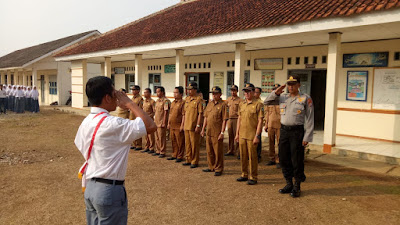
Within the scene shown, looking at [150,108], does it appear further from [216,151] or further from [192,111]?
[216,151]

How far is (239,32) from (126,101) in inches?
257

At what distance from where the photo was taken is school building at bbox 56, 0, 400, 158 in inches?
256

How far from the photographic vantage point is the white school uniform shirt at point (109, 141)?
6.47 ft

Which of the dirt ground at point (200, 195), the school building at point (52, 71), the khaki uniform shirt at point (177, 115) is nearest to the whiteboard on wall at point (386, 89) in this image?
the dirt ground at point (200, 195)

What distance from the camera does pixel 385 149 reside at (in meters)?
6.84

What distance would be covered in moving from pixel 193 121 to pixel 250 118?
1427 millimetres

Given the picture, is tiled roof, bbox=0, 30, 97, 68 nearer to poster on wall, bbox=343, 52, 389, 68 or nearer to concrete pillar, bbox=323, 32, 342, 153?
poster on wall, bbox=343, 52, 389, 68

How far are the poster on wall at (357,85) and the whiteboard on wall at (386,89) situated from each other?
250mm

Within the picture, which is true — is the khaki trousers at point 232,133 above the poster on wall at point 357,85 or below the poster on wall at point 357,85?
below

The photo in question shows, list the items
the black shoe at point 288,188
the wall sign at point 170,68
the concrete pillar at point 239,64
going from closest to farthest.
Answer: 1. the black shoe at point 288,188
2. the concrete pillar at point 239,64
3. the wall sign at point 170,68

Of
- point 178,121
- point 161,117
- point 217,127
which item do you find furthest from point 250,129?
point 161,117

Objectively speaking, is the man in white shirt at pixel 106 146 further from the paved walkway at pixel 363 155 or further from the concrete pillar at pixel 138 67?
the concrete pillar at pixel 138 67

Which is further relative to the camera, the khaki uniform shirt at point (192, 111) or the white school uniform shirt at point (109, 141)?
the khaki uniform shirt at point (192, 111)

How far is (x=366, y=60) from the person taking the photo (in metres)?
7.98
